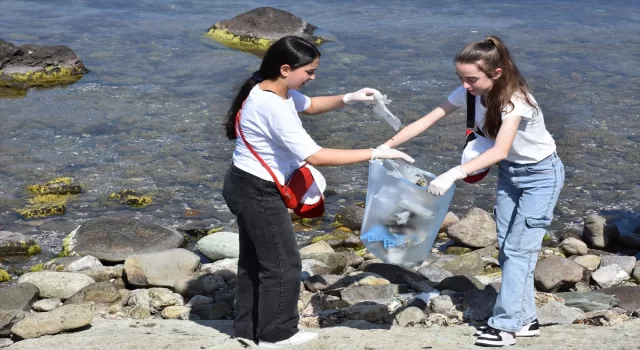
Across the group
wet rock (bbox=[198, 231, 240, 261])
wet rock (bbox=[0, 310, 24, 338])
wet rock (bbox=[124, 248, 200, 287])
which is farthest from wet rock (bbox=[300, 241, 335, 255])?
wet rock (bbox=[0, 310, 24, 338])

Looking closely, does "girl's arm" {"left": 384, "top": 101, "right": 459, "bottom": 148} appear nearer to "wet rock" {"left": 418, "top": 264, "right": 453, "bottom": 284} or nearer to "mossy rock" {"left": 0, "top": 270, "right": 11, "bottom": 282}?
"wet rock" {"left": 418, "top": 264, "right": 453, "bottom": 284}

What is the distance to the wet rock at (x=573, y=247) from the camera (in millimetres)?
7621

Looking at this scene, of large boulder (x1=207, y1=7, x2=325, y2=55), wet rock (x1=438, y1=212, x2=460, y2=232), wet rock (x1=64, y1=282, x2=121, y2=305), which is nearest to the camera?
wet rock (x1=64, y1=282, x2=121, y2=305)

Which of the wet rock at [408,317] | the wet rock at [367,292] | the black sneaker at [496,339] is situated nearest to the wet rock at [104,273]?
the wet rock at [367,292]

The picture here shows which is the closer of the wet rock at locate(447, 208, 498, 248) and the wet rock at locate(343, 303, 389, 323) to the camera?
the wet rock at locate(343, 303, 389, 323)

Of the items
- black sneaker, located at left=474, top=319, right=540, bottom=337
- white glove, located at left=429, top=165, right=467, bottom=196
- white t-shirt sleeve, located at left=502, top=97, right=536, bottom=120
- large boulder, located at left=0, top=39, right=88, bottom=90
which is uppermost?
white t-shirt sleeve, located at left=502, top=97, right=536, bottom=120

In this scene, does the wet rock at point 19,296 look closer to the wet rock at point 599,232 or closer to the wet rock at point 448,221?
the wet rock at point 448,221

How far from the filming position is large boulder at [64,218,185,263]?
7.49m

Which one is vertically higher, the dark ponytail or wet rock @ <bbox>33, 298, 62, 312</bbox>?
the dark ponytail

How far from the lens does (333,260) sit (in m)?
6.94

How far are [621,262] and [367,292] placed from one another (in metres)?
2.38

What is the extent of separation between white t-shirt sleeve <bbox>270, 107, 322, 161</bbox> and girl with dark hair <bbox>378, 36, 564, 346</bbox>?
1.50 ft

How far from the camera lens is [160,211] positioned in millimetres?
8805

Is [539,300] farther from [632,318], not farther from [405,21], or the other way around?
[405,21]
